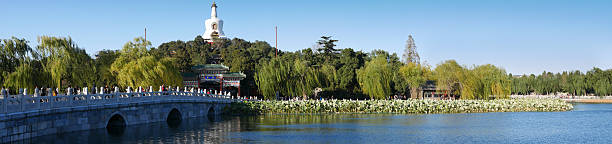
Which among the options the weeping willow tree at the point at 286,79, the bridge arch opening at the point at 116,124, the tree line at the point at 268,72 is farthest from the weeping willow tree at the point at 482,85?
the bridge arch opening at the point at 116,124

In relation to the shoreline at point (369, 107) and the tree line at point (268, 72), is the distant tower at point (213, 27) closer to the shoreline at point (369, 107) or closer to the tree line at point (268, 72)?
the tree line at point (268, 72)

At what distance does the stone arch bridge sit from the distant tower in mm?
46135

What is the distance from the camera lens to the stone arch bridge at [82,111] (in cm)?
1769

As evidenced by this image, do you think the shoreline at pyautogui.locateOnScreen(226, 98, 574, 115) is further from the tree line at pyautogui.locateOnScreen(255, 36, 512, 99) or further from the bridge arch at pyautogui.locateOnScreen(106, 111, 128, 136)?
the bridge arch at pyautogui.locateOnScreen(106, 111, 128, 136)

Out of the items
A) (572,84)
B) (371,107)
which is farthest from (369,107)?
(572,84)

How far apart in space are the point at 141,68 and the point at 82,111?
689 inches

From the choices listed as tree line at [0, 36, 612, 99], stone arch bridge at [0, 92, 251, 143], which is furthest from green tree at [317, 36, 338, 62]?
stone arch bridge at [0, 92, 251, 143]

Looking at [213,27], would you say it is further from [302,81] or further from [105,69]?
[105,69]

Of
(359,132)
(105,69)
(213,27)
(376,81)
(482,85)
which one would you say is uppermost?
(213,27)

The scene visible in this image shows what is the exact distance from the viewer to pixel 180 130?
26062 mm

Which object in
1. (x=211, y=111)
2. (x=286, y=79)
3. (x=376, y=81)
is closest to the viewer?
(x=211, y=111)

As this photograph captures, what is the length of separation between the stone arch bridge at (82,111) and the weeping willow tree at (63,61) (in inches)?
236

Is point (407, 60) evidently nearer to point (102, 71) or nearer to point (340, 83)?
point (340, 83)

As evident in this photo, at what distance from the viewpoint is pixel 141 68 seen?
129 feet
